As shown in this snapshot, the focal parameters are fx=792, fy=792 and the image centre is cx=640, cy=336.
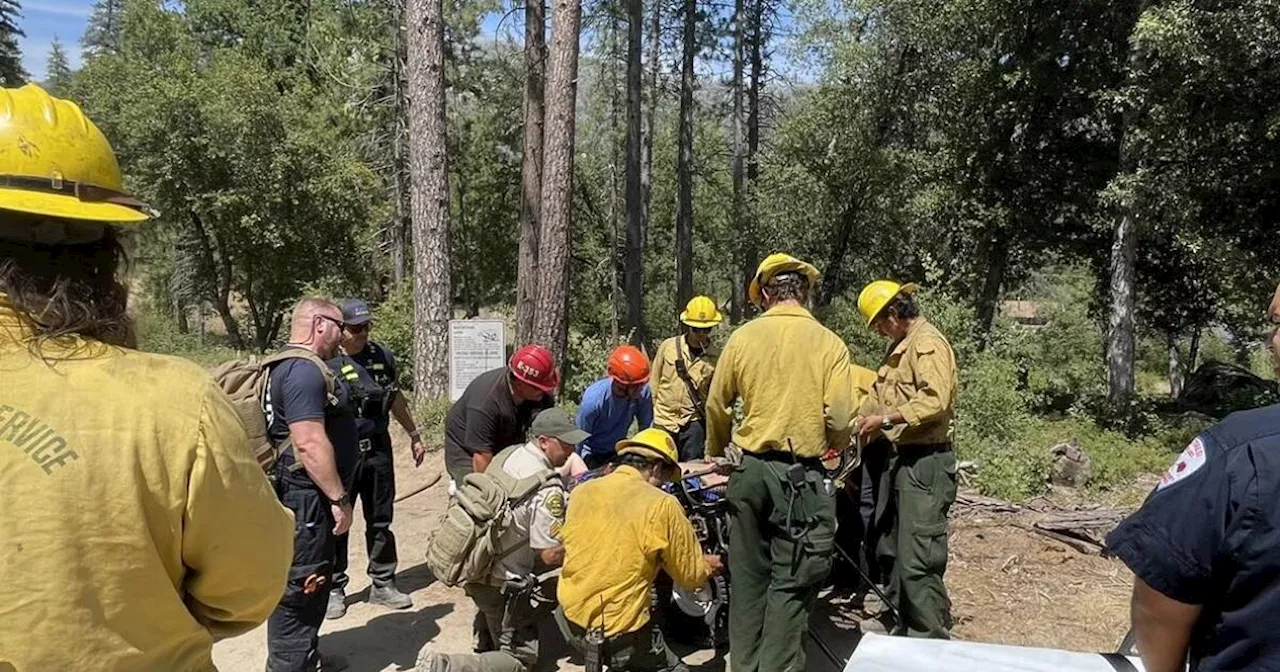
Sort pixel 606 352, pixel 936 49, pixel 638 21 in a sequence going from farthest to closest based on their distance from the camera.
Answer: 1. pixel 638 21
2. pixel 936 49
3. pixel 606 352

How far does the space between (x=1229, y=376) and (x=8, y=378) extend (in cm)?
1867

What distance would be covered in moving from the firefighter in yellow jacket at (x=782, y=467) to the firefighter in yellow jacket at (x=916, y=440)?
71 cm

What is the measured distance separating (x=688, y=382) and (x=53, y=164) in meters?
5.07

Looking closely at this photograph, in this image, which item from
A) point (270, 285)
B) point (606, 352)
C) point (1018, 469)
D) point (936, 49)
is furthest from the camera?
point (270, 285)

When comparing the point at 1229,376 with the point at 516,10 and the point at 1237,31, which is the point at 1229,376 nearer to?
the point at 1237,31

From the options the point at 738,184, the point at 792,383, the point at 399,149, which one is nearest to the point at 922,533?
the point at 792,383

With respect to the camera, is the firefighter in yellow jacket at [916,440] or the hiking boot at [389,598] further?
the hiking boot at [389,598]

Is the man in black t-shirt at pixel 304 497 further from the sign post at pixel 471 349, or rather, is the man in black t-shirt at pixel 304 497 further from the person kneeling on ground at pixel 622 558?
the sign post at pixel 471 349

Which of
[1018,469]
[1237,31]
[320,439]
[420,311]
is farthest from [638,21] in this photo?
[320,439]

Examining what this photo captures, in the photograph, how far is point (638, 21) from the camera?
17.5 meters

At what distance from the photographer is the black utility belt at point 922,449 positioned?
4371 mm

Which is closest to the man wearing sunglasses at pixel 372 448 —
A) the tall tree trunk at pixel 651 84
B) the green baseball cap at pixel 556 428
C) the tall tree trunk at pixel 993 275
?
the green baseball cap at pixel 556 428

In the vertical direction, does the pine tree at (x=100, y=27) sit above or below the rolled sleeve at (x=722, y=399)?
above

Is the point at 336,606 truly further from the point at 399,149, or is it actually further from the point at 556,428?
the point at 399,149
